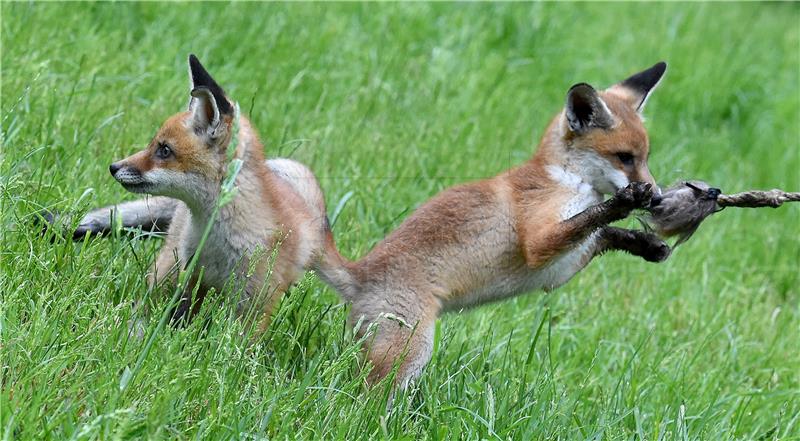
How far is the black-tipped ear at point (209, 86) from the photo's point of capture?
19.0 feet

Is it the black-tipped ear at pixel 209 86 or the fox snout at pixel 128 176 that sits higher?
the black-tipped ear at pixel 209 86

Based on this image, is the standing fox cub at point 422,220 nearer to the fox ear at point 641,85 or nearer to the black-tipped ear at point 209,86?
the black-tipped ear at point 209,86

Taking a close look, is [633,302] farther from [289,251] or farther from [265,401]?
[265,401]

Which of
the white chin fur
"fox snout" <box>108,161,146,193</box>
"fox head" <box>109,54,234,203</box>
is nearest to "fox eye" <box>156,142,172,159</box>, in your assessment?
"fox head" <box>109,54,234,203</box>

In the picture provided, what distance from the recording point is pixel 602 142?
6656mm

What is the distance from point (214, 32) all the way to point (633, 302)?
14.1 ft

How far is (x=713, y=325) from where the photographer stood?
830 cm

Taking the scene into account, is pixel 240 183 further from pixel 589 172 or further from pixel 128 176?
pixel 589 172

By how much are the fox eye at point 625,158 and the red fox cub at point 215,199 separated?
203cm

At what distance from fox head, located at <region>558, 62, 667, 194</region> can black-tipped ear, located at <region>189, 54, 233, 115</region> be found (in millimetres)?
2139

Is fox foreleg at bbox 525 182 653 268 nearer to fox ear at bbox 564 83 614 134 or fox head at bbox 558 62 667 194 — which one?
fox head at bbox 558 62 667 194

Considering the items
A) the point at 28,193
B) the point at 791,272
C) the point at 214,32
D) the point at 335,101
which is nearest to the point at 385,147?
the point at 335,101

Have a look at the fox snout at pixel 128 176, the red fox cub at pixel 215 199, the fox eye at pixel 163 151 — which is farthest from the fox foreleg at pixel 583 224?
the fox snout at pixel 128 176

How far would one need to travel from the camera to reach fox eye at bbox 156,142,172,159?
579 centimetres
